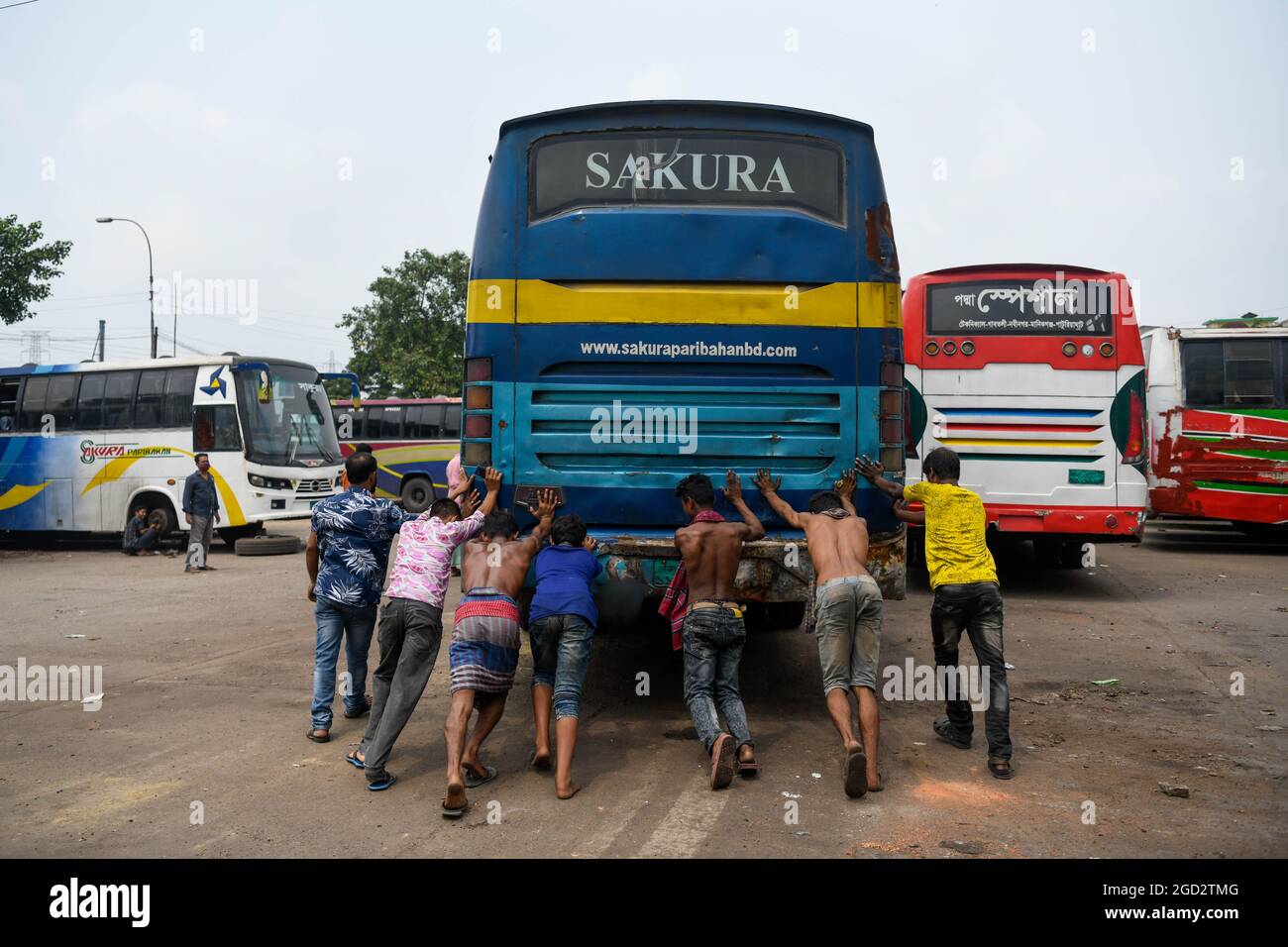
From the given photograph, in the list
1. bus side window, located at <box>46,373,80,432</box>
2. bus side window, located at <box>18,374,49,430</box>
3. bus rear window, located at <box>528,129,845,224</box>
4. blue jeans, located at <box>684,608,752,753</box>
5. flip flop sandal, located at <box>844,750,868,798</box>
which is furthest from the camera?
bus side window, located at <box>18,374,49,430</box>

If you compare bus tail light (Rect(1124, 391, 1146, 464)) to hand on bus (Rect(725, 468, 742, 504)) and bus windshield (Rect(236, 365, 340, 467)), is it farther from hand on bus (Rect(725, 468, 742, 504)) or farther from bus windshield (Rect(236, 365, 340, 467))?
bus windshield (Rect(236, 365, 340, 467))

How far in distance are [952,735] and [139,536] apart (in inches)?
632

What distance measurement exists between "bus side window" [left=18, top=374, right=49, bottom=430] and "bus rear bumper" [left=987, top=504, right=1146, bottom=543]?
17368mm

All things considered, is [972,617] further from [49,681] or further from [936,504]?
[49,681]

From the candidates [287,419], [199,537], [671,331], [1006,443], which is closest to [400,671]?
[671,331]

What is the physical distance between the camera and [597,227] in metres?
6.54

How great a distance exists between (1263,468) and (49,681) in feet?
51.2

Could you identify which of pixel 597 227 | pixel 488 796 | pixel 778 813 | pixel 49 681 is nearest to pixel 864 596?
pixel 778 813

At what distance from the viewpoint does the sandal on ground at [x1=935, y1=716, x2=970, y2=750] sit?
6312mm

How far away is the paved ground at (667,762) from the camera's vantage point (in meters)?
4.77

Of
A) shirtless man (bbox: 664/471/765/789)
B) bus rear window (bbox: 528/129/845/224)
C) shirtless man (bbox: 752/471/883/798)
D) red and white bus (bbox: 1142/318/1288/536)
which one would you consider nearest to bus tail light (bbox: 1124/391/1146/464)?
red and white bus (bbox: 1142/318/1288/536)

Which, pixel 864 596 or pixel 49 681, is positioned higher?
pixel 864 596

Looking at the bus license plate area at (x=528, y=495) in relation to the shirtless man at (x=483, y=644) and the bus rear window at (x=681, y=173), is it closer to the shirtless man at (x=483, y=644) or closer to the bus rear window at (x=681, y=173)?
the shirtless man at (x=483, y=644)
